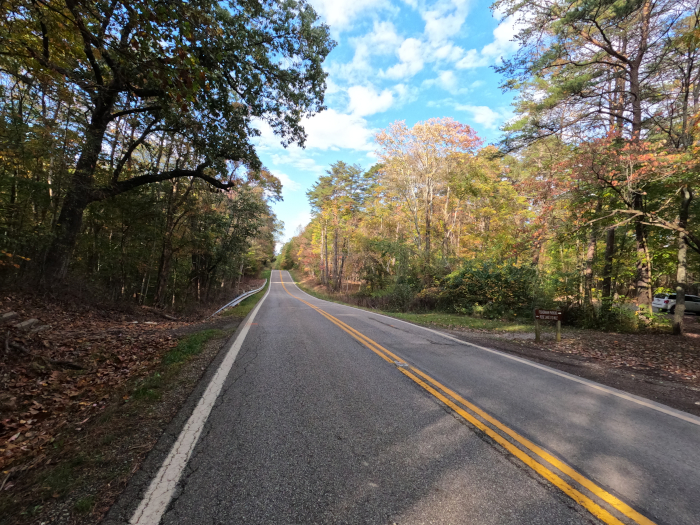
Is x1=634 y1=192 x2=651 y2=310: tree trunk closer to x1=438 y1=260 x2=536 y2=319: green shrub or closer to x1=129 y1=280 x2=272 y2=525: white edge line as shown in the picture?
x1=438 y1=260 x2=536 y2=319: green shrub

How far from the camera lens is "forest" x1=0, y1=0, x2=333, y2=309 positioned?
12.6ft

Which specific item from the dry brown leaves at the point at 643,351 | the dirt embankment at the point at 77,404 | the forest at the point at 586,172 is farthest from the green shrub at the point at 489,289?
the dirt embankment at the point at 77,404

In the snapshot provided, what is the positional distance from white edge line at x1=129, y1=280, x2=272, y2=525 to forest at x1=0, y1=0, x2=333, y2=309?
357 centimetres

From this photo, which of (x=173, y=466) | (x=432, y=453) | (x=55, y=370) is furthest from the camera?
(x=55, y=370)

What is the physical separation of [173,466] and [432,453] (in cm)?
220

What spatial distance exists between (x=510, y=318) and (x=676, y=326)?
481cm

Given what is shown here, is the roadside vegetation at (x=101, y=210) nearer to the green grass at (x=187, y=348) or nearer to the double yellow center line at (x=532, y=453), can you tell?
the green grass at (x=187, y=348)

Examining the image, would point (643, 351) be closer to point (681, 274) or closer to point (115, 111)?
point (681, 274)

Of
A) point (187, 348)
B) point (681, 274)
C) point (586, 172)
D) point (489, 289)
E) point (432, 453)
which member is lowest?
point (187, 348)

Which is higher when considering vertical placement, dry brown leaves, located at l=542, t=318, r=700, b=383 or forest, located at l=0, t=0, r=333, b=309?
forest, located at l=0, t=0, r=333, b=309

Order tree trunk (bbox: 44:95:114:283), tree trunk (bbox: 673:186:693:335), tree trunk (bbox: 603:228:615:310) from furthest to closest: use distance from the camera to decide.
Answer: tree trunk (bbox: 603:228:615:310), tree trunk (bbox: 673:186:693:335), tree trunk (bbox: 44:95:114:283)

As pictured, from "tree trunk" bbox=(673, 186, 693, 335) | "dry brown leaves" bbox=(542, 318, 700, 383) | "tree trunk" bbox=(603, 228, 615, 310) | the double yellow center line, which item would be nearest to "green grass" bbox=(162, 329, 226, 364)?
the double yellow center line

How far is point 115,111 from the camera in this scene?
9.35m

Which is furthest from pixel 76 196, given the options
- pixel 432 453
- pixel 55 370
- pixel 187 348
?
pixel 432 453
